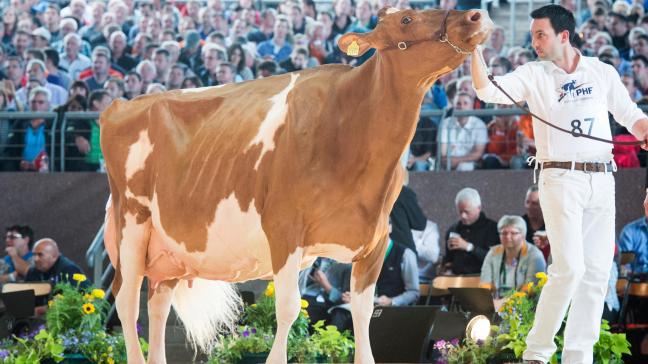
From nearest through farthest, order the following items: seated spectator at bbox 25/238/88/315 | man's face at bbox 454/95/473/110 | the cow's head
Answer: the cow's head
seated spectator at bbox 25/238/88/315
man's face at bbox 454/95/473/110

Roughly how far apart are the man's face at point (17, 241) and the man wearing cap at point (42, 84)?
8.01ft

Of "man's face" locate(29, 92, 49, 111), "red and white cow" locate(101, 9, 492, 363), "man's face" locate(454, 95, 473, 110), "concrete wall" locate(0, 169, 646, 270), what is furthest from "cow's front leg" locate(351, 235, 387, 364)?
"man's face" locate(29, 92, 49, 111)

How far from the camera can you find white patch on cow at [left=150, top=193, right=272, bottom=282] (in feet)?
14.3

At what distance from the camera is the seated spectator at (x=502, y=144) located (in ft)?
33.0

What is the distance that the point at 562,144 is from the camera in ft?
14.6

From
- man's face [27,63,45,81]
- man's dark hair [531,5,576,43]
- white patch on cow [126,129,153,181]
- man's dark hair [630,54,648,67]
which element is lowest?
white patch on cow [126,129,153,181]

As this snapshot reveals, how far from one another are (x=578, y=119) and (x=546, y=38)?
1.33ft

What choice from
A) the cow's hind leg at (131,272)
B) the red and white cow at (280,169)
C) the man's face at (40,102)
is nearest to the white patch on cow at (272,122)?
the red and white cow at (280,169)

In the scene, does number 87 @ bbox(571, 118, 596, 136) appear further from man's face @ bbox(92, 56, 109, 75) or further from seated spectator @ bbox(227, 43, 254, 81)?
man's face @ bbox(92, 56, 109, 75)

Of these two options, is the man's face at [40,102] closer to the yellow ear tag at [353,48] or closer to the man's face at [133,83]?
the man's face at [133,83]

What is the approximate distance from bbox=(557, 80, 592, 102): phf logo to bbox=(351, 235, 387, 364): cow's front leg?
1065 mm

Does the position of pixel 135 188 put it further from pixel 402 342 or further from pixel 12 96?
pixel 12 96

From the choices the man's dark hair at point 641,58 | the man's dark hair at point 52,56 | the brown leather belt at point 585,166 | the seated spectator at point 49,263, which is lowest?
the seated spectator at point 49,263

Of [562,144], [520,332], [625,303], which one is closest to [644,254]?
[625,303]
